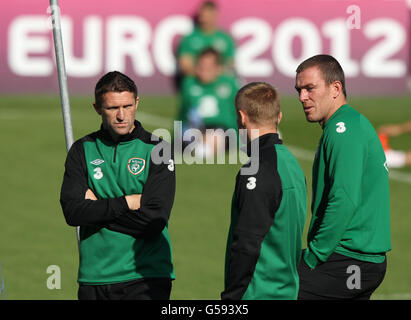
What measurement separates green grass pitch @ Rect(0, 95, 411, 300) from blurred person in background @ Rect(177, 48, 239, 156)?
1.32 m

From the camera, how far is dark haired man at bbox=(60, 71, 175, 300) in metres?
4.86

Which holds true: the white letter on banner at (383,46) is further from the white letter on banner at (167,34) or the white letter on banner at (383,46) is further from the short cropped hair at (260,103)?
the short cropped hair at (260,103)

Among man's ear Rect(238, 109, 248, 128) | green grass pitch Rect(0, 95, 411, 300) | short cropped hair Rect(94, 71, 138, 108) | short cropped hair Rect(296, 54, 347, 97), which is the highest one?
short cropped hair Rect(296, 54, 347, 97)

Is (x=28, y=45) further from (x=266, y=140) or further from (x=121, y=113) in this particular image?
(x=266, y=140)

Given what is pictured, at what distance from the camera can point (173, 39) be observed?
75.9ft

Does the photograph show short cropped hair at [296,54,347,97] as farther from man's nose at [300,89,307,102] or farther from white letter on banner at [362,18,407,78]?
white letter on banner at [362,18,407,78]

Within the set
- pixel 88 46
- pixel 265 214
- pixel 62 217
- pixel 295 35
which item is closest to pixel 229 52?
pixel 62 217

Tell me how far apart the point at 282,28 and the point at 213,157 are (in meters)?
8.97

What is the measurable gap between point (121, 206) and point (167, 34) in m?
18.7

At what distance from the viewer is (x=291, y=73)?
2398cm

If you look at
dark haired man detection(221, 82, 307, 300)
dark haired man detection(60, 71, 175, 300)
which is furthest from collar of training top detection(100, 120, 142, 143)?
dark haired man detection(221, 82, 307, 300)

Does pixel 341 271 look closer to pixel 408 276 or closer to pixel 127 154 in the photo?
pixel 127 154
